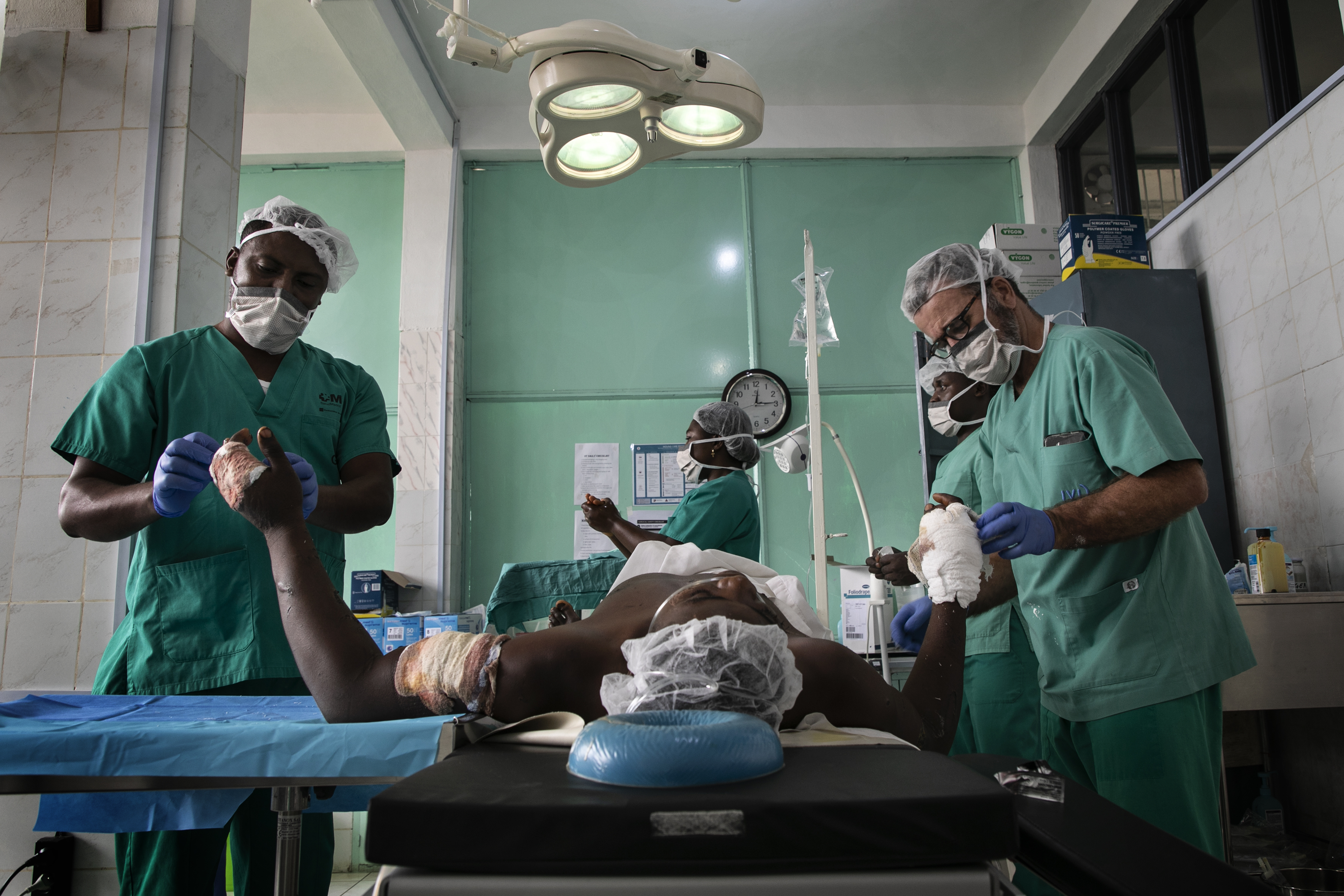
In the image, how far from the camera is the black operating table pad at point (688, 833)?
67cm

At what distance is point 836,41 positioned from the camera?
427 centimetres

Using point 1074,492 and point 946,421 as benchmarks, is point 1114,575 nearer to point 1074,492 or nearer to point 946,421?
point 1074,492

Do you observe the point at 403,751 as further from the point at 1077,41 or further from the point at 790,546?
the point at 1077,41

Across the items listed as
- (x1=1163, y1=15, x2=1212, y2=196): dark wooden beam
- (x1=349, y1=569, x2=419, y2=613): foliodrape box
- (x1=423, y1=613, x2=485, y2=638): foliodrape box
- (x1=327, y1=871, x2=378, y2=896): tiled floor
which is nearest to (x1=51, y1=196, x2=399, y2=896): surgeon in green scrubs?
(x1=423, y1=613, x2=485, y2=638): foliodrape box

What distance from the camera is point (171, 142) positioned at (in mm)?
2342

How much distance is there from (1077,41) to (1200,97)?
83cm

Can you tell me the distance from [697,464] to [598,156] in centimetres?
127

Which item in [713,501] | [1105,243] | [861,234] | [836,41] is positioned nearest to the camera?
[713,501]

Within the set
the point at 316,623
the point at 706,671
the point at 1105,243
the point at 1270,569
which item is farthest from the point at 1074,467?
the point at 1105,243

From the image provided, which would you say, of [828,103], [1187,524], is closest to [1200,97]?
[828,103]

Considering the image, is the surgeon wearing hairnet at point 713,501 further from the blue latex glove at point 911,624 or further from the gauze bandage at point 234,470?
the gauze bandage at point 234,470

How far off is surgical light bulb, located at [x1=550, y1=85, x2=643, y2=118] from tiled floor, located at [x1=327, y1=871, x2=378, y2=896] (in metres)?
2.73

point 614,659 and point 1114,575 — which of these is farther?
point 1114,575

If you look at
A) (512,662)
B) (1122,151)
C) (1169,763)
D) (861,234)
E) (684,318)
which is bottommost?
(1169,763)
